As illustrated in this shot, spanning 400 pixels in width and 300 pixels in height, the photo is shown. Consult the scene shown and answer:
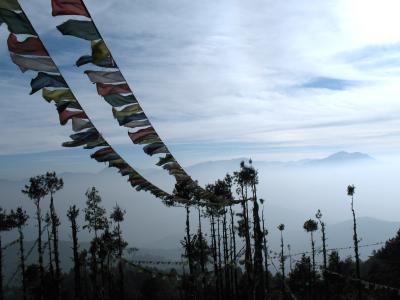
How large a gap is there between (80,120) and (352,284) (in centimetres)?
4990

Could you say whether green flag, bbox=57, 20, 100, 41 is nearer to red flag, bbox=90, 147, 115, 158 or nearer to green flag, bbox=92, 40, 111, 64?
green flag, bbox=92, 40, 111, 64

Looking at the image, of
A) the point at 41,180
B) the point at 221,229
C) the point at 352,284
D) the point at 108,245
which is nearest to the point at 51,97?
the point at 41,180

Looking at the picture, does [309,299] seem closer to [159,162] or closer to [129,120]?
[159,162]

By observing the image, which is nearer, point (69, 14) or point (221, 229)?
point (69, 14)

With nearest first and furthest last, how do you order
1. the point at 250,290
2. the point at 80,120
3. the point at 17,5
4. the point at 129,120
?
the point at 17,5
the point at 80,120
the point at 129,120
the point at 250,290

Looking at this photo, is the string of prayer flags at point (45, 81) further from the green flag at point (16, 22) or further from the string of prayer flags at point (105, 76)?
the green flag at point (16, 22)

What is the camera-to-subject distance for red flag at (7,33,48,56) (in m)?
5.28

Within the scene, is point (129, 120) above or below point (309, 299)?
above

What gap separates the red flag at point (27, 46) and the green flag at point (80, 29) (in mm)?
374

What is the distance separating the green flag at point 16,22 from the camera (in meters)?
4.86

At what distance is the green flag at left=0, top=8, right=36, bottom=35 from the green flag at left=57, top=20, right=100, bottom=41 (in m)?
0.39

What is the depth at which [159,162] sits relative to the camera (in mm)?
11086

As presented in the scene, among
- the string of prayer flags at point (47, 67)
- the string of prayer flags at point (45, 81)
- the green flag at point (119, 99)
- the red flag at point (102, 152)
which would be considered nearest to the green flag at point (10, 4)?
the string of prayer flags at point (47, 67)

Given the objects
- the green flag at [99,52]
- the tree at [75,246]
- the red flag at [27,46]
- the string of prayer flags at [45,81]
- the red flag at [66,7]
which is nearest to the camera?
the red flag at [66,7]
